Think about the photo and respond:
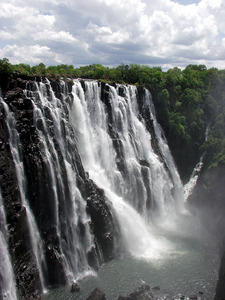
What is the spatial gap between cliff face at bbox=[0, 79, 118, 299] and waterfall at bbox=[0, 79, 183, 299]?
0.07 m

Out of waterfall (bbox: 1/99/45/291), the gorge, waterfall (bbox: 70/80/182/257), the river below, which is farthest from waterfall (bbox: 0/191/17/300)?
waterfall (bbox: 70/80/182/257)

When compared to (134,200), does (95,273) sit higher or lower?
lower

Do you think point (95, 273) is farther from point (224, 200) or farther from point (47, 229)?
point (224, 200)

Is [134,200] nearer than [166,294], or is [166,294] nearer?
[166,294]

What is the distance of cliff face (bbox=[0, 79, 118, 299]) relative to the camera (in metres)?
17.1

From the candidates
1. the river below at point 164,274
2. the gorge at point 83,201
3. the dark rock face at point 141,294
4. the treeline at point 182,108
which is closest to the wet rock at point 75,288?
the river below at point 164,274

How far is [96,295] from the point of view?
1720 centimetres

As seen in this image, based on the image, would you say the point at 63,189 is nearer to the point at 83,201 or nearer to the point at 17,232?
the point at 83,201

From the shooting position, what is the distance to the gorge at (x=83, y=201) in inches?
701

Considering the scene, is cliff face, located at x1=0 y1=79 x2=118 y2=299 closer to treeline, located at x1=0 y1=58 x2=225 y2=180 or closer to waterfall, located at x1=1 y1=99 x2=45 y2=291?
waterfall, located at x1=1 y1=99 x2=45 y2=291

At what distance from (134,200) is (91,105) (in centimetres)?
1111

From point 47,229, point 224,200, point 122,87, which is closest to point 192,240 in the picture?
point 224,200

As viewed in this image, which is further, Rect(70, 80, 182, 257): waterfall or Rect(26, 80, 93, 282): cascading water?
Rect(70, 80, 182, 257): waterfall

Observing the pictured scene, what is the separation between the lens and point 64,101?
25891 millimetres
